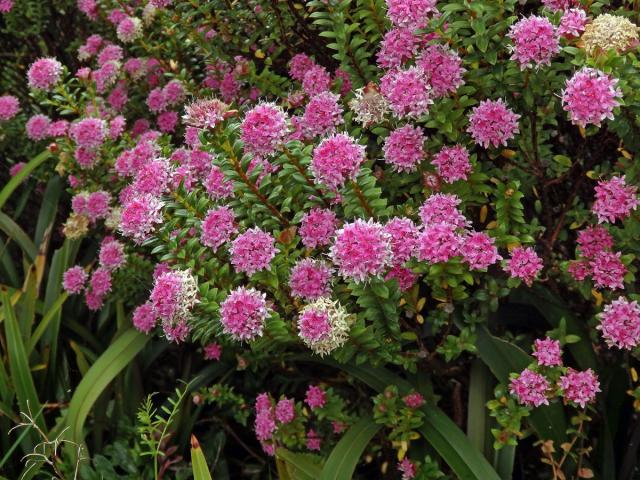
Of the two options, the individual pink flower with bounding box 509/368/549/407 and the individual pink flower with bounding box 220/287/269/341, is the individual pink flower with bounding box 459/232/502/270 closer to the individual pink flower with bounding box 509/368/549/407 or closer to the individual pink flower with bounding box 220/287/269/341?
the individual pink flower with bounding box 509/368/549/407

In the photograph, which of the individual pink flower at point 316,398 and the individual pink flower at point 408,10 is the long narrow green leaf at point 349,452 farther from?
the individual pink flower at point 408,10

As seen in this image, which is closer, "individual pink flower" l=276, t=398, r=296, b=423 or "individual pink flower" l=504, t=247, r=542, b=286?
"individual pink flower" l=504, t=247, r=542, b=286

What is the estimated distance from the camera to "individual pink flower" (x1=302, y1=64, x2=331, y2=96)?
1.82m

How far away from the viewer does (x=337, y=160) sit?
4.38ft

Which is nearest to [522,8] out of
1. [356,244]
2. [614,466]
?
[356,244]

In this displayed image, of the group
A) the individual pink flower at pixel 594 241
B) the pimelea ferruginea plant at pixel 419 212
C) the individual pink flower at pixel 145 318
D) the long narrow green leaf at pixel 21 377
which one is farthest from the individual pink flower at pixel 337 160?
the long narrow green leaf at pixel 21 377

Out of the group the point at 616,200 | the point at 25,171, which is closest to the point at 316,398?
the point at 616,200

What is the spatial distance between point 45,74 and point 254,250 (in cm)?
Answer: 130

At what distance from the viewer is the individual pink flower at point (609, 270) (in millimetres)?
1513

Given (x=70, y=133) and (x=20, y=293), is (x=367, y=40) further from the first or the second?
(x=20, y=293)

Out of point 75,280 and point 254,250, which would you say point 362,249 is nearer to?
point 254,250

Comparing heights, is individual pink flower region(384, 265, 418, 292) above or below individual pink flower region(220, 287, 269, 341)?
above

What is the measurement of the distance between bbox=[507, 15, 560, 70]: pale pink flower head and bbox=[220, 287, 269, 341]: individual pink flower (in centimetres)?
73

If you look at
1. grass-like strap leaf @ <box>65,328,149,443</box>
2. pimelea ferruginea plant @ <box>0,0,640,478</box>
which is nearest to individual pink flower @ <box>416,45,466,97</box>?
pimelea ferruginea plant @ <box>0,0,640,478</box>
